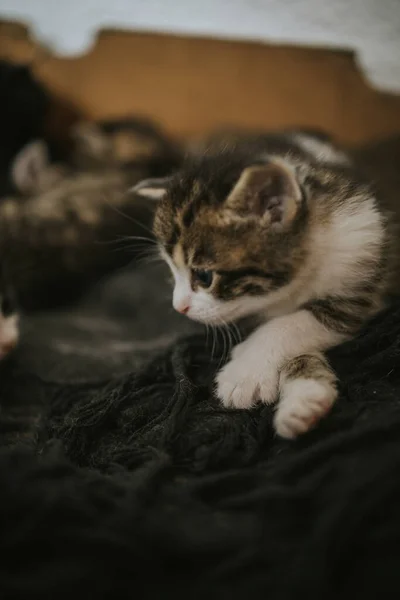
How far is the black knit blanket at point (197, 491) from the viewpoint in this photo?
1.63 feet

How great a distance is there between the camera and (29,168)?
6.29 ft

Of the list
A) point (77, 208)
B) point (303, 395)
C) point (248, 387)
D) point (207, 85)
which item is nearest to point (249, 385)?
point (248, 387)

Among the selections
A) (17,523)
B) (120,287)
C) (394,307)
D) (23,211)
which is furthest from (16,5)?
(17,523)

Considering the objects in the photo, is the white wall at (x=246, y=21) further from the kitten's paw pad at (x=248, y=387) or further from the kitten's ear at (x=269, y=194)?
the kitten's paw pad at (x=248, y=387)

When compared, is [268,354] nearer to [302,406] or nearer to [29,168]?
[302,406]

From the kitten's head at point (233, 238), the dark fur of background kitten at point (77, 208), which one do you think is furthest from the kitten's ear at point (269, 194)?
the dark fur of background kitten at point (77, 208)

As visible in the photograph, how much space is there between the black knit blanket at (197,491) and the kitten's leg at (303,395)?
0.07ft

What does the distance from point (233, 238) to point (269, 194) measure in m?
0.10

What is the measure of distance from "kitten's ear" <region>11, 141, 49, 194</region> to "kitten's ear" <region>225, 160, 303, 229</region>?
1296 millimetres

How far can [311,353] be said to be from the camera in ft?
2.76

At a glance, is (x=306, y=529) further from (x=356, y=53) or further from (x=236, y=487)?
(x=356, y=53)

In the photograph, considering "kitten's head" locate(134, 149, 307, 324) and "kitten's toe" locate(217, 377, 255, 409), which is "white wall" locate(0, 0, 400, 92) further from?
"kitten's toe" locate(217, 377, 255, 409)

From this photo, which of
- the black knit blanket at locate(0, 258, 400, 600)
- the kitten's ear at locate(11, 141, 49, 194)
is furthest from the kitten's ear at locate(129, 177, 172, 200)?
the kitten's ear at locate(11, 141, 49, 194)

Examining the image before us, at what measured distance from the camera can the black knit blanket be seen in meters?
0.50
